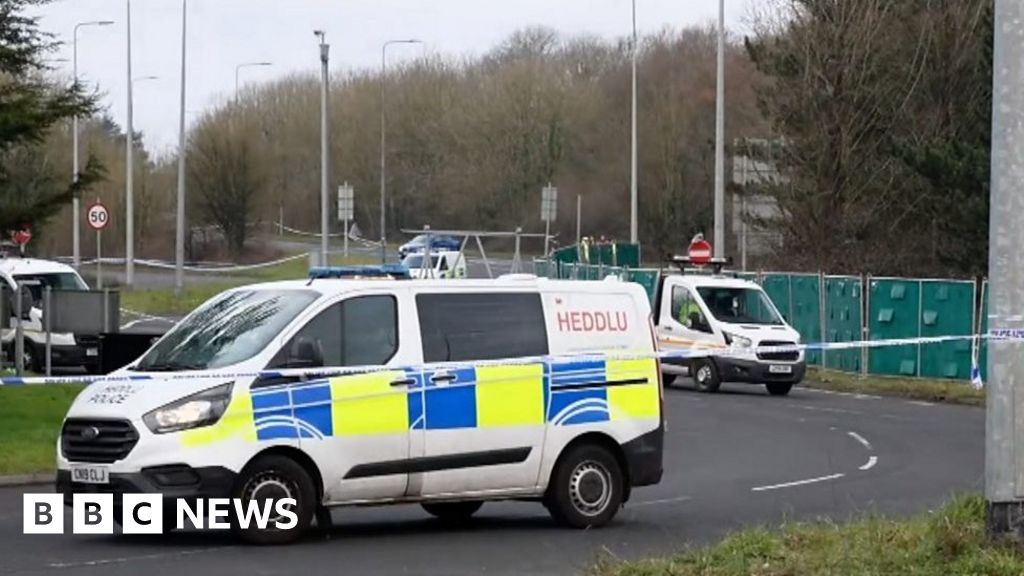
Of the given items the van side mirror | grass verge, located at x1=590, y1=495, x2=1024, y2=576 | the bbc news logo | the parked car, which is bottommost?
the bbc news logo

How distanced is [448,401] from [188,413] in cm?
202

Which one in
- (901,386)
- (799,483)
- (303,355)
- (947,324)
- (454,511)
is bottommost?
(901,386)

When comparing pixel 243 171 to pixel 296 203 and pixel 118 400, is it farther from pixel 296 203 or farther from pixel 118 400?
pixel 118 400

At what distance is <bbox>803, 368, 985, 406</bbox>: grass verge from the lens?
110 feet

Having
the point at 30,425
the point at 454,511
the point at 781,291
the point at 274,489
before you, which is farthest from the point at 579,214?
the point at 274,489

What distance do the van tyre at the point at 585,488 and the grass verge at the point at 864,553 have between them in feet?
10.1

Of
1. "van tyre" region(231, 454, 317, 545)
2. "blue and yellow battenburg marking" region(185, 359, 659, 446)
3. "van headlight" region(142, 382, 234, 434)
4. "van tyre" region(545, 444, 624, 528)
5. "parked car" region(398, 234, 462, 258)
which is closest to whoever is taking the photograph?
"van headlight" region(142, 382, 234, 434)

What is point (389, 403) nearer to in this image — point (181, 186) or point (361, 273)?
point (361, 273)

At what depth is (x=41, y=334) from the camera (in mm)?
34438

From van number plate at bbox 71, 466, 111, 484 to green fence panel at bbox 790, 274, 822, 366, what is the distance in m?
28.8

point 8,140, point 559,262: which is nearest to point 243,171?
point 559,262

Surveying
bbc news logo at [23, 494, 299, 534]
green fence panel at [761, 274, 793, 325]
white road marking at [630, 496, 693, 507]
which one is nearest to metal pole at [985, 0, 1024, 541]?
bbc news logo at [23, 494, 299, 534]

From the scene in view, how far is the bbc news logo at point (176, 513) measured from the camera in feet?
42.7

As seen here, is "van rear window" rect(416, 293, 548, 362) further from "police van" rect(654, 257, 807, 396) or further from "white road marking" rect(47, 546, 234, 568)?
"police van" rect(654, 257, 807, 396)
